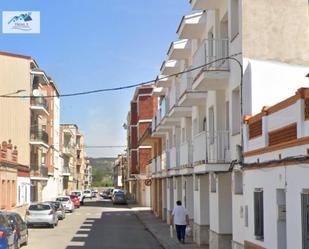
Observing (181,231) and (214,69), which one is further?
(181,231)

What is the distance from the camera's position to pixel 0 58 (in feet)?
168

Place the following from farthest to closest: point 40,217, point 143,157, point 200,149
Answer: point 143,157 < point 40,217 < point 200,149

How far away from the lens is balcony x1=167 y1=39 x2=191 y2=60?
28156mm

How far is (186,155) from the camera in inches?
1037

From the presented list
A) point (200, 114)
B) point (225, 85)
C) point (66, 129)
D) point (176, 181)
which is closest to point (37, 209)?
point (176, 181)

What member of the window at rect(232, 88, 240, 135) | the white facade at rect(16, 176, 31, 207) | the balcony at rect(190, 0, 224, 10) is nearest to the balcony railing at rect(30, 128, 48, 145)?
the white facade at rect(16, 176, 31, 207)

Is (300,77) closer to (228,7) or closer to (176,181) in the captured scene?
(228,7)

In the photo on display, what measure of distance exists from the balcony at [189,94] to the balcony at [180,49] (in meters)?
2.80

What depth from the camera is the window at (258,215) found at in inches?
568

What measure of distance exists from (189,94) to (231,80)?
492 cm

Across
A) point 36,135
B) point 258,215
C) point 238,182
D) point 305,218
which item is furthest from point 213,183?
point 36,135

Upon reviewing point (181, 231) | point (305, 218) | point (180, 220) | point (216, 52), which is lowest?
point (181, 231)

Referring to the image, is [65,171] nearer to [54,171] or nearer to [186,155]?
[54,171]

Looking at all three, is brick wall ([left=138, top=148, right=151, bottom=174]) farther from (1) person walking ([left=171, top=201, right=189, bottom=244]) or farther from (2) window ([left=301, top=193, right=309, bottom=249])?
(2) window ([left=301, top=193, right=309, bottom=249])
